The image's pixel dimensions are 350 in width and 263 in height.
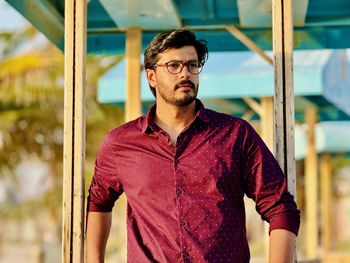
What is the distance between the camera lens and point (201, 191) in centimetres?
380

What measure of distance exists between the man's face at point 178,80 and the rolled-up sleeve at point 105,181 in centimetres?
32

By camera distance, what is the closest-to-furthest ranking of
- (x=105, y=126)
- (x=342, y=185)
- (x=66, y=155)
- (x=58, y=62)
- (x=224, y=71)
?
(x=66, y=155)
(x=224, y=71)
(x=58, y=62)
(x=105, y=126)
(x=342, y=185)

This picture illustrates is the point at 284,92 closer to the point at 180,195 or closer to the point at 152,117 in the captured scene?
the point at 152,117

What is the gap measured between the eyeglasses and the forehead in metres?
0.01

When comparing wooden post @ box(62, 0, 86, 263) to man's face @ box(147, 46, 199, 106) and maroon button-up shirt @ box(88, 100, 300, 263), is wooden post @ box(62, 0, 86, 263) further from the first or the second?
man's face @ box(147, 46, 199, 106)

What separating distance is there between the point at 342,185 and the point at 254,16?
33.4 m

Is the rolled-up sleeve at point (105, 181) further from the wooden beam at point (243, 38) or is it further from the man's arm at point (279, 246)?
the wooden beam at point (243, 38)

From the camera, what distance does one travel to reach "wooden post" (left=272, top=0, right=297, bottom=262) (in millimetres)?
4312

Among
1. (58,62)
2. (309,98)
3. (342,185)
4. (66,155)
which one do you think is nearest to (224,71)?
(309,98)

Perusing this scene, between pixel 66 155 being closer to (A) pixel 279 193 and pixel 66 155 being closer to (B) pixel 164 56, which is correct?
(B) pixel 164 56

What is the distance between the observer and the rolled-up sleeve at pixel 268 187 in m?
3.75

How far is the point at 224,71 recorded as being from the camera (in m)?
12.8

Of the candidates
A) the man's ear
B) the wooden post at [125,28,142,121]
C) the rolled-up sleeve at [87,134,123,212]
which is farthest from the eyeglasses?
the wooden post at [125,28,142,121]

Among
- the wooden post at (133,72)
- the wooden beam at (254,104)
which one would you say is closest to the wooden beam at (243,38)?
the wooden post at (133,72)
